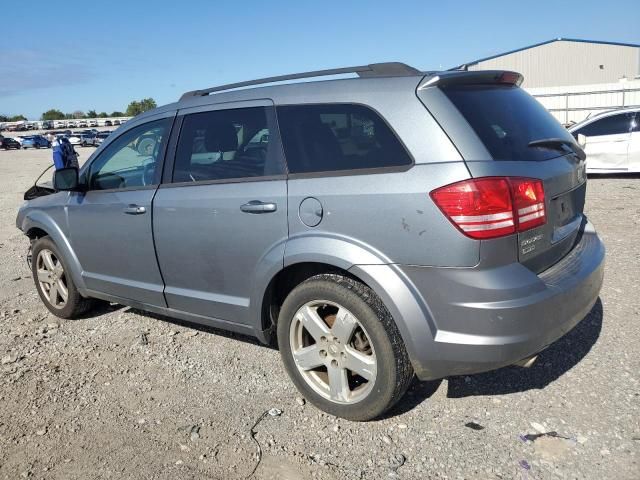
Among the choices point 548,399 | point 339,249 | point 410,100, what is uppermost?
point 410,100

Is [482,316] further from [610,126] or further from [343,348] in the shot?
[610,126]

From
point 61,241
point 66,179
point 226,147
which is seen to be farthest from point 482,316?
point 61,241

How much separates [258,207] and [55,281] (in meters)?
2.68

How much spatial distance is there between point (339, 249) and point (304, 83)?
107 centimetres

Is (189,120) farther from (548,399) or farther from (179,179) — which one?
(548,399)

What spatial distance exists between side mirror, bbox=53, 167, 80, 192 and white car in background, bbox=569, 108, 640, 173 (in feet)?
32.5

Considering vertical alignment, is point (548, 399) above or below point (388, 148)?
below

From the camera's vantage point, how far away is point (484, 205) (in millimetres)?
2572

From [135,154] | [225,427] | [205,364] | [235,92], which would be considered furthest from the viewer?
[135,154]

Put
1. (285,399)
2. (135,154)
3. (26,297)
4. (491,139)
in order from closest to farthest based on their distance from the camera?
(491,139) → (285,399) → (135,154) → (26,297)

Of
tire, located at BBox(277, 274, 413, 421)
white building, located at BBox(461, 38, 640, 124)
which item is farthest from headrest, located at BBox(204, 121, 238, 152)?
white building, located at BBox(461, 38, 640, 124)

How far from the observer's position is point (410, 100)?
111 inches

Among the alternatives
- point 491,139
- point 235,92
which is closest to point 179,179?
point 235,92

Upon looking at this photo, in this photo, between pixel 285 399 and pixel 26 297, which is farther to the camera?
pixel 26 297
